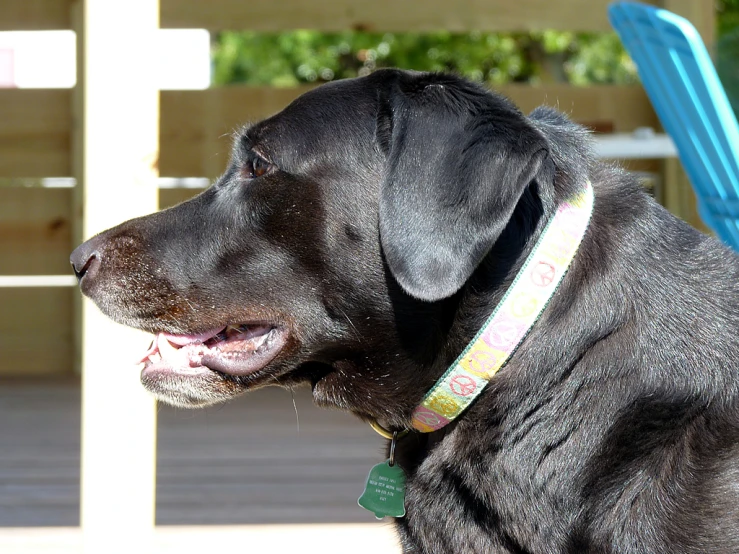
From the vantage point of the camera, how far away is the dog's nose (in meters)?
2.22

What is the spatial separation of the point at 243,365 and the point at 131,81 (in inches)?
33.7

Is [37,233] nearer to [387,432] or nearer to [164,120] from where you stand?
[164,120]

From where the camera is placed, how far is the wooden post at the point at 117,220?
244 centimetres

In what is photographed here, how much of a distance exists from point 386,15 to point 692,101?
3464mm

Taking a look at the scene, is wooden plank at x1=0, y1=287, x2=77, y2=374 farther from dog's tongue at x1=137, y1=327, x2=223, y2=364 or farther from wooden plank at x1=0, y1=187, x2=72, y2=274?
dog's tongue at x1=137, y1=327, x2=223, y2=364

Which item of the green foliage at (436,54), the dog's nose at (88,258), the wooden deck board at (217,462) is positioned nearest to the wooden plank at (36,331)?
the wooden deck board at (217,462)

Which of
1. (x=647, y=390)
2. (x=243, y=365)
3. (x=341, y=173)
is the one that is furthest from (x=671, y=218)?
(x=243, y=365)

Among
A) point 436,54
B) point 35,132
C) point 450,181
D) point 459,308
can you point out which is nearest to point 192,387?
point 459,308

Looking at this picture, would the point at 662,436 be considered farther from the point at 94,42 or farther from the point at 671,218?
the point at 94,42

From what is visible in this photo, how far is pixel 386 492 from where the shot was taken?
2131 millimetres

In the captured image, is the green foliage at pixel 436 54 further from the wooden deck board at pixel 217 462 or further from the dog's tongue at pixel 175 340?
the dog's tongue at pixel 175 340

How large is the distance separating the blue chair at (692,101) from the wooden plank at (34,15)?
3855 mm

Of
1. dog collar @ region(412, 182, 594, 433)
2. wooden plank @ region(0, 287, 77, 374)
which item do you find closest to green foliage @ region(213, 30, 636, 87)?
wooden plank @ region(0, 287, 77, 374)

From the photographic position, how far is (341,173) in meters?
2.03
